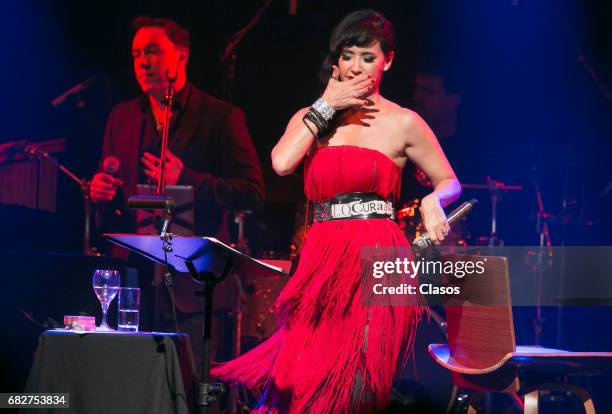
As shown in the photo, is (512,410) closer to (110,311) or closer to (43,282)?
(110,311)

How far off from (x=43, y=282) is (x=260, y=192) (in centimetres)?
191

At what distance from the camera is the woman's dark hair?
3.03m

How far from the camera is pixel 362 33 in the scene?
303 centimetres

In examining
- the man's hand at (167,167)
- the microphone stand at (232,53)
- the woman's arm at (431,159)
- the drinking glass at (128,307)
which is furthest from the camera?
the microphone stand at (232,53)

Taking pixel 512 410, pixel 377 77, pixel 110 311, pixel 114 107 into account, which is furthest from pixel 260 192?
pixel 377 77

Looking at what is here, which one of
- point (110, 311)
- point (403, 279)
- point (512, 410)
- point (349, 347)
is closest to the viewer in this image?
point (349, 347)

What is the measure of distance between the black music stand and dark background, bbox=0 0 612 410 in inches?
112

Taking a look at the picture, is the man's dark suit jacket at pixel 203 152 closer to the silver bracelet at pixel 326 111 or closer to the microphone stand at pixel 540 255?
the microphone stand at pixel 540 255

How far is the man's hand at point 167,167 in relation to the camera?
19.6 feet

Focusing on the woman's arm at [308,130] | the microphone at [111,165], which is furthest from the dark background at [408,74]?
the woman's arm at [308,130]

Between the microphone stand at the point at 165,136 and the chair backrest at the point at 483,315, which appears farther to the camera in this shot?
the microphone stand at the point at 165,136

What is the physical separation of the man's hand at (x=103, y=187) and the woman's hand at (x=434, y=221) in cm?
373

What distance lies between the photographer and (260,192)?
239 inches

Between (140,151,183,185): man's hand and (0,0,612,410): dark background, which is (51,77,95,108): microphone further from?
(140,151,183,185): man's hand
